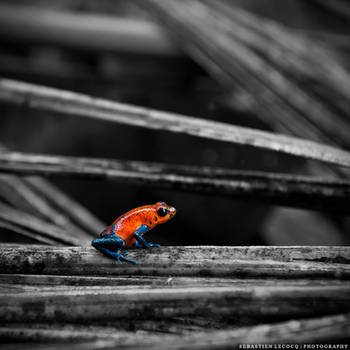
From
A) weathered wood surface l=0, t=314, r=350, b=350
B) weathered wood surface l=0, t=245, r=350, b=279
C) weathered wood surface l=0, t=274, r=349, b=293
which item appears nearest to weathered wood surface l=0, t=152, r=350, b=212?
weathered wood surface l=0, t=245, r=350, b=279

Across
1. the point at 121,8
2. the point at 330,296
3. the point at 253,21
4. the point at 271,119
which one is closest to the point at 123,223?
the point at 330,296

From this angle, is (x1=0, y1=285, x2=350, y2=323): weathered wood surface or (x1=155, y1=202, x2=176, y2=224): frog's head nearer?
(x1=0, y1=285, x2=350, y2=323): weathered wood surface

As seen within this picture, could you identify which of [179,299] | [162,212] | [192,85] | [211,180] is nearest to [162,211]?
[162,212]

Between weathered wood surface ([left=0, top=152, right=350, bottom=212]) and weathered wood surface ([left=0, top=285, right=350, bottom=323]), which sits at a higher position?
weathered wood surface ([left=0, top=152, right=350, bottom=212])

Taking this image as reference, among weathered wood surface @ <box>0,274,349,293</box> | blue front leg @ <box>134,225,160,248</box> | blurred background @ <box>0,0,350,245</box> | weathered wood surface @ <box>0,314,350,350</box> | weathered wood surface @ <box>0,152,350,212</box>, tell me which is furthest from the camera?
blurred background @ <box>0,0,350,245</box>

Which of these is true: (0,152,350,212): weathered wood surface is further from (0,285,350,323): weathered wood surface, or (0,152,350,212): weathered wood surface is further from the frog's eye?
(0,285,350,323): weathered wood surface

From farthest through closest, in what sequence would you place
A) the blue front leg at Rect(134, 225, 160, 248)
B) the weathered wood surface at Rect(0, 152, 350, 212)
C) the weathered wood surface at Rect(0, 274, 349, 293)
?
the weathered wood surface at Rect(0, 152, 350, 212)
the blue front leg at Rect(134, 225, 160, 248)
the weathered wood surface at Rect(0, 274, 349, 293)

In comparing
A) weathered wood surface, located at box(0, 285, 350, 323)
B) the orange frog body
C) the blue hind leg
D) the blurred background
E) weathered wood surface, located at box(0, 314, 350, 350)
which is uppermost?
the blurred background

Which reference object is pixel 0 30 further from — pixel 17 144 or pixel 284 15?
pixel 284 15
